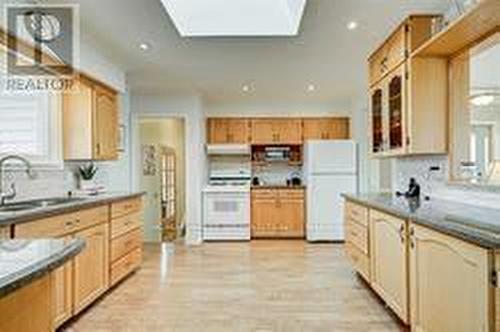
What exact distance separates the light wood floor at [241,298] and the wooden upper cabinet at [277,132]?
242cm

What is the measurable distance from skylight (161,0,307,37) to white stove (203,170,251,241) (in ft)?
12.0

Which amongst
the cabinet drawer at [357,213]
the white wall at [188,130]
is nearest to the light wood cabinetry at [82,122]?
the white wall at [188,130]

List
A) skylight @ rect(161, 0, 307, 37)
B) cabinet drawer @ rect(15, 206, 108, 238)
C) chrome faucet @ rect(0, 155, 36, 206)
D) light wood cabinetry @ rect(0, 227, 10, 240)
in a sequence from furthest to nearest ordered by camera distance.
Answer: skylight @ rect(161, 0, 307, 37) → chrome faucet @ rect(0, 155, 36, 206) → cabinet drawer @ rect(15, 206, 108, 238) → light wood cabinetry @ rect(0, 227, 10, 240)

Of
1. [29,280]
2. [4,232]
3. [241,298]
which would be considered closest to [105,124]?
[241,298]

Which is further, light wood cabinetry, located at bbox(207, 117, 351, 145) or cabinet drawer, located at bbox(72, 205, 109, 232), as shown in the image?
light wood cabinetry, located at bbox(207, 117, 351, 145)

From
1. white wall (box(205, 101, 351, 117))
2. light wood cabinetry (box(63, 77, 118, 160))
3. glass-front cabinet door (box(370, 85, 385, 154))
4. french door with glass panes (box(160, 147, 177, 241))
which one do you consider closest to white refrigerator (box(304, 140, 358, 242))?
white wall (box(205, 101, 351, 117))

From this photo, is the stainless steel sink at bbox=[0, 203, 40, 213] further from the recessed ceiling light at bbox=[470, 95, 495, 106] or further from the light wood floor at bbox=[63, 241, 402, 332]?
the recessed ceiling light at bbox=[470, 95, 495, 106]

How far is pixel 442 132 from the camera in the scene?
3783 millimetres

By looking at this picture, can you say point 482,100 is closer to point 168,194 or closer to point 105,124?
point 105,124

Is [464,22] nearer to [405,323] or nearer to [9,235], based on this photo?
[405,323]

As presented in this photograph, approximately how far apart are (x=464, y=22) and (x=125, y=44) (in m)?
3.20

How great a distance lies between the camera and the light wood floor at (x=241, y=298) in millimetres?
3453

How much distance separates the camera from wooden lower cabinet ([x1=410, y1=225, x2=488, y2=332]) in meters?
2.02

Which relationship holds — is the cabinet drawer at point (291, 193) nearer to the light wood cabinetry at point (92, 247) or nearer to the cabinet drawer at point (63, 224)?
the light wood cabinetry at point (92, 247)
